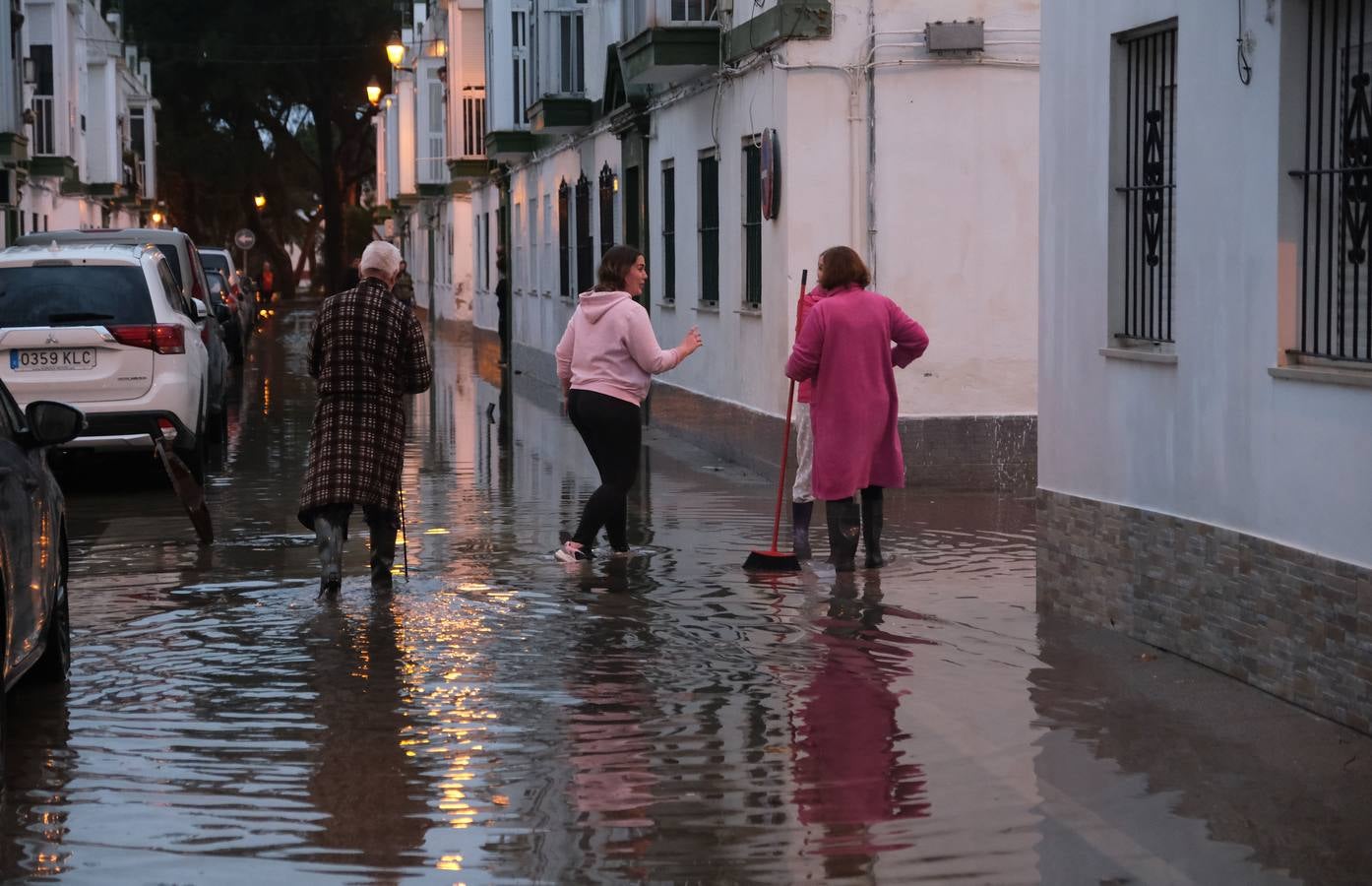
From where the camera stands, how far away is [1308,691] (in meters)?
7.17

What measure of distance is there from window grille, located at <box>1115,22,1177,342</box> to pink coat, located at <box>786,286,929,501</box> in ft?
5.54

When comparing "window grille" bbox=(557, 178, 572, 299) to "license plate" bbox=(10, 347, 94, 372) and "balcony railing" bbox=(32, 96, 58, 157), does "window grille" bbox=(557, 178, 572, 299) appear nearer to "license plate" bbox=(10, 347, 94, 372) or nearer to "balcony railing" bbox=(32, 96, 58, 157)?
"license plate" bbox=(10, 347, 94, 372)

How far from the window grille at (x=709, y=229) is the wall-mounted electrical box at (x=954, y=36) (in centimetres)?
335

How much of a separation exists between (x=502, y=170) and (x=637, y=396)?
936 inches

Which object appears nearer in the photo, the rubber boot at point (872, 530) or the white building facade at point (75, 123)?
the rubber boot at point (872, 530)

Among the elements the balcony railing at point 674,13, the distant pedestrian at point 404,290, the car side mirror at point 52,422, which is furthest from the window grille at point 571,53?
the car side mirror at point 52,422

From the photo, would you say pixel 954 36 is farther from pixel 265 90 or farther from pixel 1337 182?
pixel 265 90

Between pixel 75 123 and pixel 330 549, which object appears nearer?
pixel 330 549

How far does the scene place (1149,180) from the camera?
29.0 feet

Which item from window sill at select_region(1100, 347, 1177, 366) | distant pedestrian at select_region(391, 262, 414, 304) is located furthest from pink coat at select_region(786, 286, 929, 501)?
distant pedestrian at select_region(391, 262, 414, 304)

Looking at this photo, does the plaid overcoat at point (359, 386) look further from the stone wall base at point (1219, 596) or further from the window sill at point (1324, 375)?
the window sill at point (1324, 375)

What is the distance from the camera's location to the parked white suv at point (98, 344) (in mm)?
14000

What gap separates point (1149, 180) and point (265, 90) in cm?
5903

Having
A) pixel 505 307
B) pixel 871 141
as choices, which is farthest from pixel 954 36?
pixel 505 307
